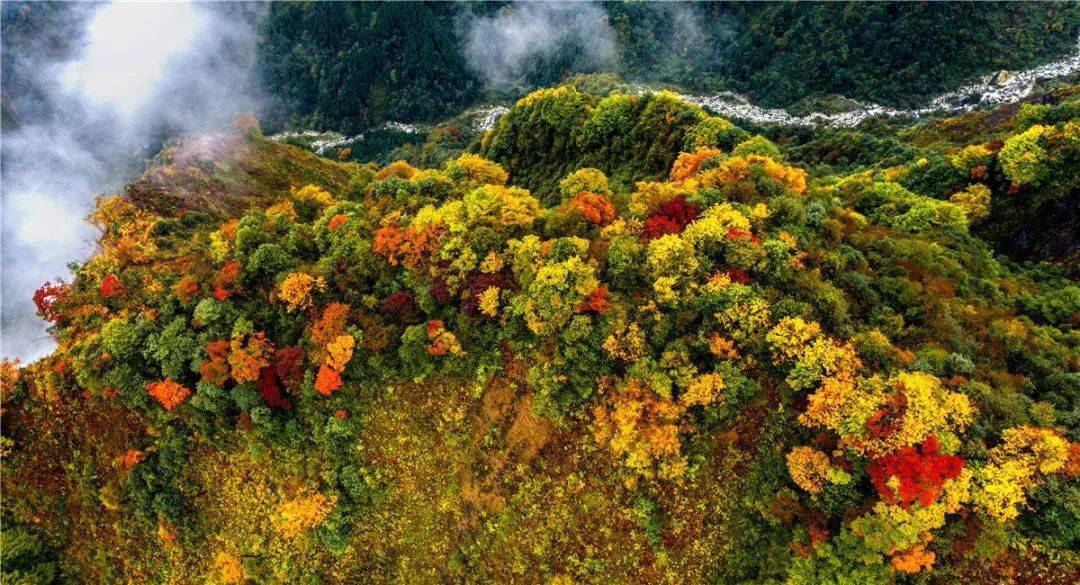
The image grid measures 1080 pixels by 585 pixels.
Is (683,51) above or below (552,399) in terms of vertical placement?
above

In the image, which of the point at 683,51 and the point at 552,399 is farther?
the point at 683,51

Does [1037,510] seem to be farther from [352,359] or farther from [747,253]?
[352,359]

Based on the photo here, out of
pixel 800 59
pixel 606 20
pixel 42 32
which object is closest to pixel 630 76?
pixel 606 20

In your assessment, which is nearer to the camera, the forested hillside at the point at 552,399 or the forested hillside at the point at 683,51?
the forested hillside at the point at 552,399

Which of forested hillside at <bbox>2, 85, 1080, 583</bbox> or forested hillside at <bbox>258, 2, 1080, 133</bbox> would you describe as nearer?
forested hillside at <bbox>2, 85, 1080, 583</bbox>
